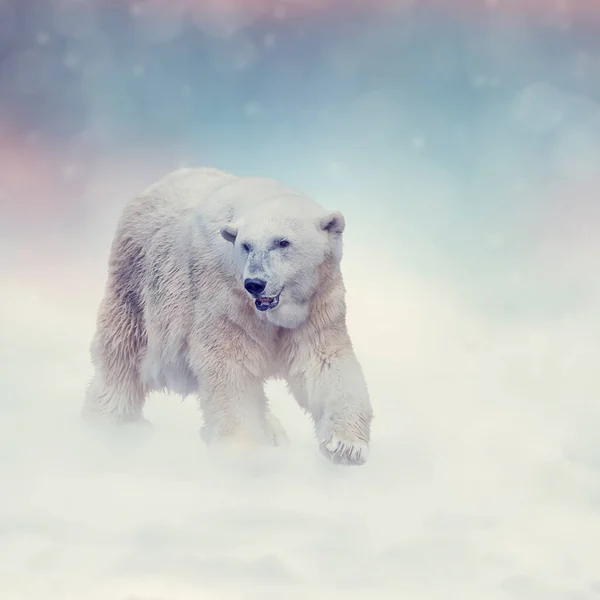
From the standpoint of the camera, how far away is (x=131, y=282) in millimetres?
4098

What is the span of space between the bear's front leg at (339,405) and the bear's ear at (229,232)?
0.53 meters

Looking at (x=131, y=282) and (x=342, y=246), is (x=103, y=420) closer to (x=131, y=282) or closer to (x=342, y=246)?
(x=131, y=282)

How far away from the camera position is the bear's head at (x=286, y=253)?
11.5 ft

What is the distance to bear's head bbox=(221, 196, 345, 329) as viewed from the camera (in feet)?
11.5

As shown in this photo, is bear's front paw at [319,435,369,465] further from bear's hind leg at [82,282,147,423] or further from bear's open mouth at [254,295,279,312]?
bear's hind leg at [82,282,147,423]

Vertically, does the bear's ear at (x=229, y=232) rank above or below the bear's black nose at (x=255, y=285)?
above

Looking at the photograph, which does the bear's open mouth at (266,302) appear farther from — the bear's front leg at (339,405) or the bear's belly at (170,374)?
the bear's belly at (170,374)

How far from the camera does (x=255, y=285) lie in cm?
347

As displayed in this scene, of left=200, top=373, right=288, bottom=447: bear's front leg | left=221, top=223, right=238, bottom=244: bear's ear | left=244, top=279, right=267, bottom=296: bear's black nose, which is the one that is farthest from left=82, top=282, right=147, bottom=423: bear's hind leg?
left=244, top=279, right=267, bottom=296: bear's black nose

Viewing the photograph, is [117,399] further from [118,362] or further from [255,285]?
[255,285]

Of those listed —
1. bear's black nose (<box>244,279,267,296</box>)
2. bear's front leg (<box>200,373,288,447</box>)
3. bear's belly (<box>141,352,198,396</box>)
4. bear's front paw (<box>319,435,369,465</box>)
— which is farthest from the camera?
bear's belly (<box>141,352,198,396</box>)

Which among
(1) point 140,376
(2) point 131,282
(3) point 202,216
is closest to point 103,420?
(1) point 140,376

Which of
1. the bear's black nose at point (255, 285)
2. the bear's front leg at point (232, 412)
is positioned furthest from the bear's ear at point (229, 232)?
the bear's front leg at point (232, 412)

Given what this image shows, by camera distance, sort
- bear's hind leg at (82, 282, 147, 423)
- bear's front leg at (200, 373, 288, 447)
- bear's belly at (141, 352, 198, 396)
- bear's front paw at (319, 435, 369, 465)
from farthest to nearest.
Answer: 1. bear's hind leg at (82, 282, 147, 423)
2. bear's belly at (141, 352, 198, 396)
3. bear's front leg at (200, 373, 288, 447)
4. bear's front paw at (319, 435, 369, 465)
